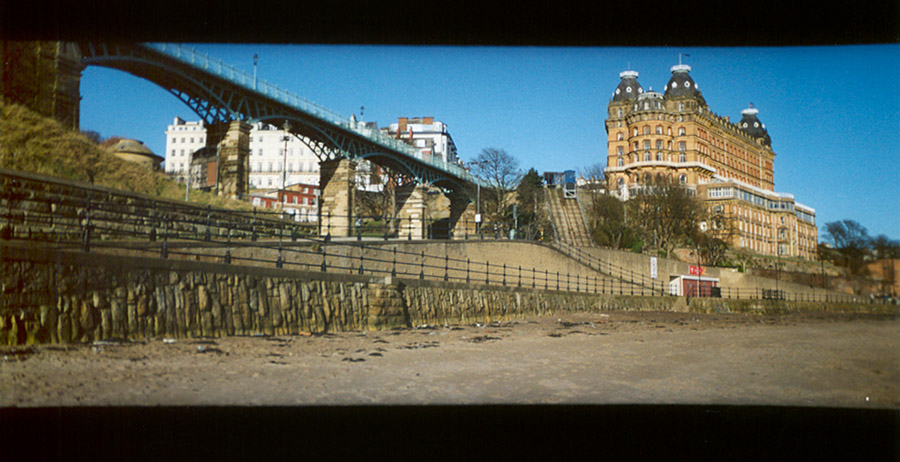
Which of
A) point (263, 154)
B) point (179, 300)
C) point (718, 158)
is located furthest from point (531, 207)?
point (179, 300)

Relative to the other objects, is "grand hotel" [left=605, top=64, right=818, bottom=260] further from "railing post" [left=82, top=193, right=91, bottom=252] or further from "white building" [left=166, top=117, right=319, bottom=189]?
"railing post" [left=82, top=193, right=91, bottom=252]

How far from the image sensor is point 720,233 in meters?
9.61

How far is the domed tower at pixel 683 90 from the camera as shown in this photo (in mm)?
6840

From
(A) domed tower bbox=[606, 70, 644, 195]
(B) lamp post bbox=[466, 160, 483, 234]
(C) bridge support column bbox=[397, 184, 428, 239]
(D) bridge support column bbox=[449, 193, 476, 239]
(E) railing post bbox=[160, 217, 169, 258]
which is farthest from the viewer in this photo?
(D) bridge support column bbox=[449, 193, 476, 239]

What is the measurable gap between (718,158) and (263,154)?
19.2 ft

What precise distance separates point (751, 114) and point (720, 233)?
340 cm

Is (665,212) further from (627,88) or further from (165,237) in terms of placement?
(165,237)

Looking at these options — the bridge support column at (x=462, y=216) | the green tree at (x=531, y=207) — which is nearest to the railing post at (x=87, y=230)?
the bridge support column at (x=462, y=216)

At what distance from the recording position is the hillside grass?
552 cm

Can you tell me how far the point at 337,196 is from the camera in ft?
38.9

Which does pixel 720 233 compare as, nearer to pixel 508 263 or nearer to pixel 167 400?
pixel 167 400

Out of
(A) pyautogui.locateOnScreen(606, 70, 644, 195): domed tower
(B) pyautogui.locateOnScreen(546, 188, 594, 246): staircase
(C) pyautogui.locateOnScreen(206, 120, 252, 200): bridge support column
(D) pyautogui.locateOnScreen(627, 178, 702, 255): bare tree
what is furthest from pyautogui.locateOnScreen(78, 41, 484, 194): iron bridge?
(B) pyautogui.locateOnScreen(546, 188, 594, 246): staircase

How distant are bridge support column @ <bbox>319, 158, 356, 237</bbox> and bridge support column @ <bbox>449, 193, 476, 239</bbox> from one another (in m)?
2.47
